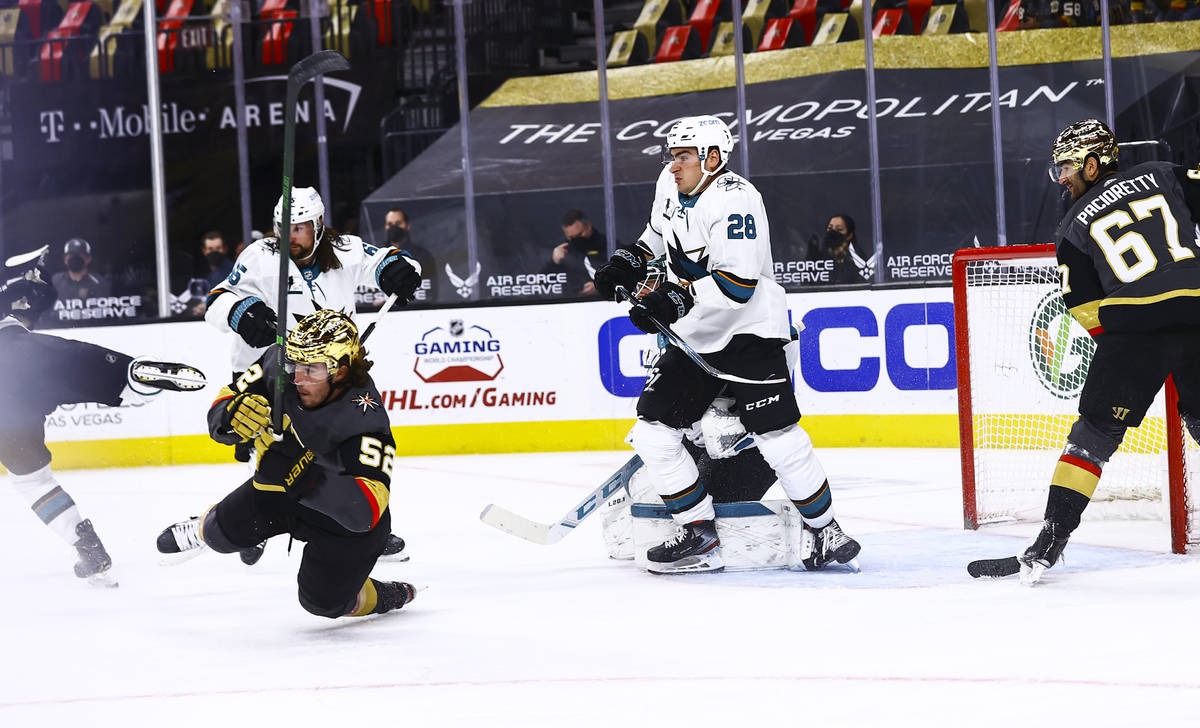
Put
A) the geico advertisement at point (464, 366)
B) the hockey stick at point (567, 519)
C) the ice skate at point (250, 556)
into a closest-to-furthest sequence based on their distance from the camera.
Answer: the hockey stick at point (567, 519), the ice skate at point (250, 556), the geico advertisement at point (464, 366)

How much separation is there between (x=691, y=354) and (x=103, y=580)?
5.95 ft

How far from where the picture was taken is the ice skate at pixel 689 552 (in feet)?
13.0

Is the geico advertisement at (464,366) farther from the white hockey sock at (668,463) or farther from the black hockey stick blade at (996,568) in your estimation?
the black hockey stick blade at (996,568)

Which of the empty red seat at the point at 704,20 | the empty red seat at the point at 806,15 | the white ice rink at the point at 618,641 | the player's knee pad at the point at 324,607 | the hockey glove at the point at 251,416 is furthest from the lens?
the empty red seat at the point at 806,15

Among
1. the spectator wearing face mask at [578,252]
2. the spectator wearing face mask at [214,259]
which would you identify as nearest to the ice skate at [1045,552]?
the spectator wearing face mask at [578,252]

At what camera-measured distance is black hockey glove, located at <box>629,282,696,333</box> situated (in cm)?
376

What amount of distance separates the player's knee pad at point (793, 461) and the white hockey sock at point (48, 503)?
2012mm

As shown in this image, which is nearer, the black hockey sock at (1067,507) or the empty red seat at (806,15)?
the black hockey sock at (1067,507)

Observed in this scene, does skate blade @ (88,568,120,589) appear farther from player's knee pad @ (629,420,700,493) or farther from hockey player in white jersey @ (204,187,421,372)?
player's knee pad @ (629,420,700,493)

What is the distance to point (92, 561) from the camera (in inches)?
163

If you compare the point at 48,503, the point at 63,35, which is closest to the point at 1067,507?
the point at 48,503

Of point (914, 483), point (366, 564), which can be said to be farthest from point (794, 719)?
point (914, 483)

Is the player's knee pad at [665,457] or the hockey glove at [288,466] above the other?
the hockey glove at [288,466]

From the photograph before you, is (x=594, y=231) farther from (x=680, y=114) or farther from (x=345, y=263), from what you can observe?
(x=345, y=263)
